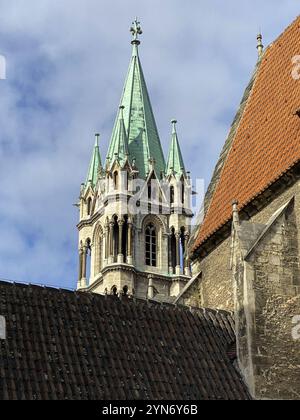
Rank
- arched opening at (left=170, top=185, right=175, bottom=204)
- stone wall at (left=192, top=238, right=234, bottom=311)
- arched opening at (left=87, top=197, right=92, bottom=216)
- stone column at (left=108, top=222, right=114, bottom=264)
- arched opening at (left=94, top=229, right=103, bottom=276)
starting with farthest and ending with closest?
arched opening at (left=87, top=197, right=92, bottom=216), arched opening at (left=170, top=185, right=175, bottom=204), arched opening at (left=94, top=229, right=103, bottom=276), stone column at (left=108, top=222, right=114, bottom=264), stone wall at (left=192, top=238, right=234, bottom=311)

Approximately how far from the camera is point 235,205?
47.5 feet

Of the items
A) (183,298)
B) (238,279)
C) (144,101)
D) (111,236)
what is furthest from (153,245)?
(238,279)

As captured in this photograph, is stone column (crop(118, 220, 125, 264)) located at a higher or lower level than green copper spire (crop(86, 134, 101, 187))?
lower


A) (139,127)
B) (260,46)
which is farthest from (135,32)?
(260,46)

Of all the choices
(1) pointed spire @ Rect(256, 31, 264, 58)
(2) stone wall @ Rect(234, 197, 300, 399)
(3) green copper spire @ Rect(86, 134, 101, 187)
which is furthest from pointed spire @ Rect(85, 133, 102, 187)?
(2) stone wall @ Rect(234, 197, 300, 399)

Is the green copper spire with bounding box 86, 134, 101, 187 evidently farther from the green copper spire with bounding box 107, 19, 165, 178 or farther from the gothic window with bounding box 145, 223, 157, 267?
the gothic window with bounding box 145, 223, 157, 267

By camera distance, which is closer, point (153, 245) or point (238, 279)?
point (238, 279)

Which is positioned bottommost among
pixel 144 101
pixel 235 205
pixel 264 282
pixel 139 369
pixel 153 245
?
pixel 139 369

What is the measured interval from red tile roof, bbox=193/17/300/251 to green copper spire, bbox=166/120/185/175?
33151mm

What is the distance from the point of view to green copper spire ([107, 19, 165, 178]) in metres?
51.6
